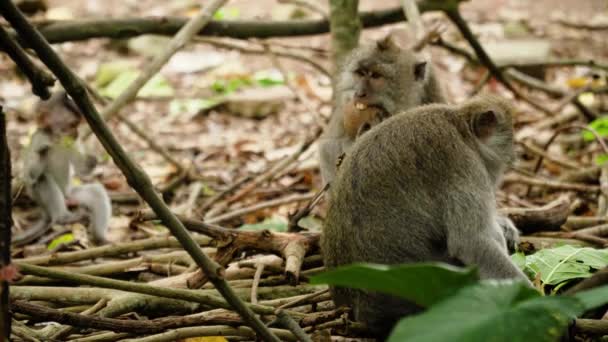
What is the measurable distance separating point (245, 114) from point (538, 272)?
23.5ft

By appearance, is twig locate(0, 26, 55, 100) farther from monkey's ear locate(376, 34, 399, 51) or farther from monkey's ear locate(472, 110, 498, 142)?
monkey's ear locate(376, 34, 399, 51)

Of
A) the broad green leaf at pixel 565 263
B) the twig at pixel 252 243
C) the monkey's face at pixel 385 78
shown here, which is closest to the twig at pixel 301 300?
the twig at pixel 252 243

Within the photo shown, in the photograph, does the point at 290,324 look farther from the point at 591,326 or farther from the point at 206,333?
the point at 591,326

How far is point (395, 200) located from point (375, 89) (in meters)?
2.40

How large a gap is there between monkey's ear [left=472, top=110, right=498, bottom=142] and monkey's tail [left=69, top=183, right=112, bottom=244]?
3741mm

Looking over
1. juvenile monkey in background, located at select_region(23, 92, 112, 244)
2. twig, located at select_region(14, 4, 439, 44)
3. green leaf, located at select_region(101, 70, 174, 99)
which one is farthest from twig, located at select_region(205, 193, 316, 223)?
green leaf, located at select_region(101, 70, 174, 99)

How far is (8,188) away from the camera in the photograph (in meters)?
2.35

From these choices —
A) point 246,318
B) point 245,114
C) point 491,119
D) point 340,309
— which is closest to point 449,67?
point 245,114

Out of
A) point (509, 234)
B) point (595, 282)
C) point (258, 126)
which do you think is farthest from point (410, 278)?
point (258, 126)

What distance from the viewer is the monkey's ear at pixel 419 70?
5809 millimetres

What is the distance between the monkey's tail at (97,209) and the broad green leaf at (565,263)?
3.91 metres

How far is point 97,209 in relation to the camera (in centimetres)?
654

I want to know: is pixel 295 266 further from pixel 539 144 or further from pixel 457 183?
pixel 539 144

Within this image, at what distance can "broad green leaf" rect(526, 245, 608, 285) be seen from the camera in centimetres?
353
